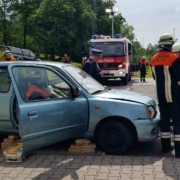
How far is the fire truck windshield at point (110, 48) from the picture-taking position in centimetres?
1903

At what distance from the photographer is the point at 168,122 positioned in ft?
19.3

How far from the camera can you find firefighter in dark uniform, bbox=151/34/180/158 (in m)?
5.66

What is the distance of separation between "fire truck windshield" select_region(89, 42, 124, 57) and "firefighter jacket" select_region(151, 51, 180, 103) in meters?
13.3

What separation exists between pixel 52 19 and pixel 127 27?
29.5m

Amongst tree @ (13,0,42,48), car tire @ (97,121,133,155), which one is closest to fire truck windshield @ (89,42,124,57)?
car tire @ (97,121,133,155)

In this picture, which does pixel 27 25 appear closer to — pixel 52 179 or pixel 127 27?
pixel 127 27

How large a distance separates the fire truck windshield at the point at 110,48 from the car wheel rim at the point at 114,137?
1340 cm

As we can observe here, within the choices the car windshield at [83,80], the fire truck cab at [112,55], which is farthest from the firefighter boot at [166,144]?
the fire truck cab at [112,55]

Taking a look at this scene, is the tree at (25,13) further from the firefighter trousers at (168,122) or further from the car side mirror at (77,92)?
the firefighter trousers at (168,122)

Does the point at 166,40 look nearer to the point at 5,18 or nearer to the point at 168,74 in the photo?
the point at 168,74

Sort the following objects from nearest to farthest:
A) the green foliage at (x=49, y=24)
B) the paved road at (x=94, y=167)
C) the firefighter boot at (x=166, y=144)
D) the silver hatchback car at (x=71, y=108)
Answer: the paved road at (x=94, y=167), the silver hatchback car at (x=71, y=108), the firefighter boot at (x=166, y=144), the green foliage at (x=49, y=24)

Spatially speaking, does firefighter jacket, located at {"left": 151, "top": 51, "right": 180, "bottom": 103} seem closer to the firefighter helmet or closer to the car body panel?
the firefighter helmet

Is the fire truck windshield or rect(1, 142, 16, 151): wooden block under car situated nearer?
rect(1, 142, 16, 151): wooden block under car

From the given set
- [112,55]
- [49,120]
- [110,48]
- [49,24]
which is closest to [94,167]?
[49,120]
